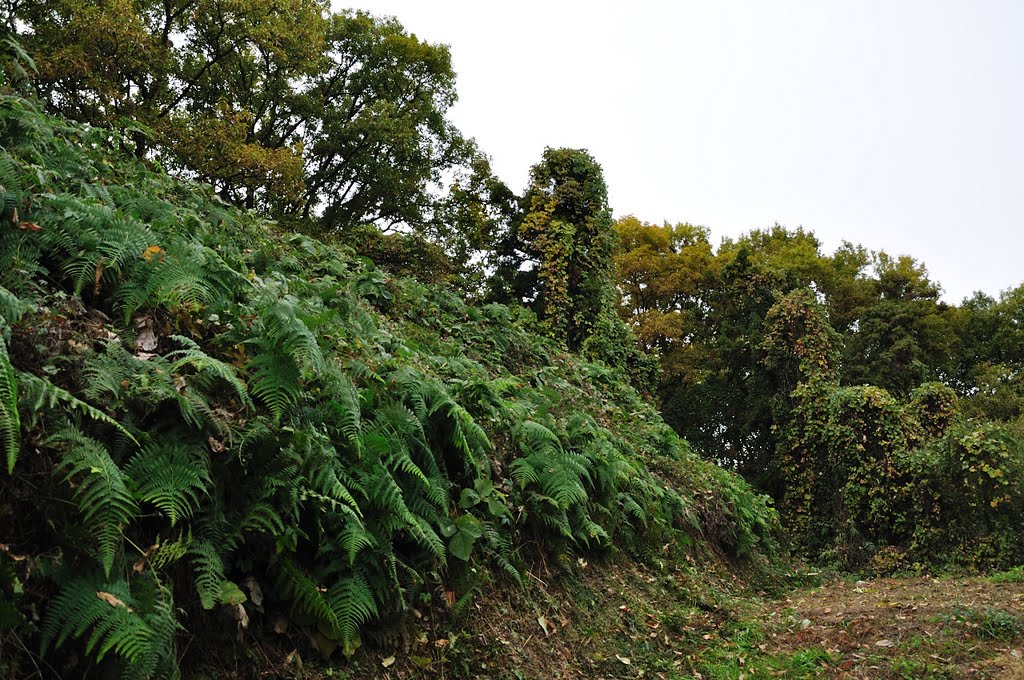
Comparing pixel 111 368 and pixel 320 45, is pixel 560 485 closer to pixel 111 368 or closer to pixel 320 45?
pixel 111 368

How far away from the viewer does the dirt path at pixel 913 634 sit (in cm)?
528

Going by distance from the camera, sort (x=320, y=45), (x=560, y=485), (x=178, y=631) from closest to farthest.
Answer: (x=178, y=631)
(x=560, y=485)
(x=320, y=45)

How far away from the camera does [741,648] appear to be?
628 centimetres

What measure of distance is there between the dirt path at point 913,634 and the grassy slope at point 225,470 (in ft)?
6.62

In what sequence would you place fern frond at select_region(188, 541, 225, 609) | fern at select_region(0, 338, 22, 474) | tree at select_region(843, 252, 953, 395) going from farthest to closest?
tree at select_region(843, 252, 953, 395) → fern frond at select_region(188, 541, 225, 609) → fern at select_region(0, 338, 22, 474)

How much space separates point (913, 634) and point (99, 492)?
646cm

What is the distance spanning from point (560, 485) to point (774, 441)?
17142 millimetres

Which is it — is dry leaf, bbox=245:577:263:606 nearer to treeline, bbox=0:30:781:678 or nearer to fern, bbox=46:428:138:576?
treeline, bbox=0:30:781:678

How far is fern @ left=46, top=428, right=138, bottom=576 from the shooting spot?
2.74m

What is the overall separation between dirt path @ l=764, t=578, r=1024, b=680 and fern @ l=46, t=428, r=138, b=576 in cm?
534

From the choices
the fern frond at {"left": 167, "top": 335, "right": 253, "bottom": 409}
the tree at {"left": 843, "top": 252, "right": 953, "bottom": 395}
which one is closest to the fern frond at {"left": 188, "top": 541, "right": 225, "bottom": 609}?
the fern frond at {"left": 167, "top": 335, "right": 253, "bottom": 409}

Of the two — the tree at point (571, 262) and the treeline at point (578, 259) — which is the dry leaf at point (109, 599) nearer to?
the treeline at point (578, 259)

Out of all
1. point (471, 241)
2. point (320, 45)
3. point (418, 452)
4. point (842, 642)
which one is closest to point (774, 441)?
point (471, 241)

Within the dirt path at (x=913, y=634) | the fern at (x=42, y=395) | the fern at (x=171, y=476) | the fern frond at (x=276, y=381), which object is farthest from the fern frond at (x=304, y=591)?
the dirt path at (x=913, y=634)
